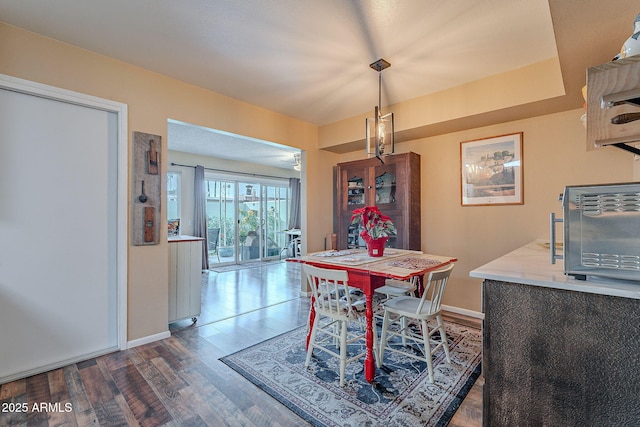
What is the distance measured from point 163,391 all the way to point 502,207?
3.51m

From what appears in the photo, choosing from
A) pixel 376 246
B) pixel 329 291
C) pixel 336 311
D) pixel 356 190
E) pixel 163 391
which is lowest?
pixel 163 391

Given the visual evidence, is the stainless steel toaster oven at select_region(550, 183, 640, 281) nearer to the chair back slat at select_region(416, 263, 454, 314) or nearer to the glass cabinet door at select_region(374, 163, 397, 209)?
the chair back slat at select_region(416, 263, 454, 314)

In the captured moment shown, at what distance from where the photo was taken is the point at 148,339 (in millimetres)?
2627

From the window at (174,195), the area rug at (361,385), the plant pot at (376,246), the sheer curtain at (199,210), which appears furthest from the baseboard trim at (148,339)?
the window at (174,195)

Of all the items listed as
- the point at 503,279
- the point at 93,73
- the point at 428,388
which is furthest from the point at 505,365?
the point at 93,73

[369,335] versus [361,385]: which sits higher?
[369,335]

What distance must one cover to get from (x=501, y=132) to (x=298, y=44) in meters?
2.36

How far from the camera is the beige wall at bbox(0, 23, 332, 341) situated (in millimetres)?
2100

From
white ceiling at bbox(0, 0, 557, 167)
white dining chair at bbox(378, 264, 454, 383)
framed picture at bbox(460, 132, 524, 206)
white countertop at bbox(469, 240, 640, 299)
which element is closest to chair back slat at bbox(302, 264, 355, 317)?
white dining chair at bbox(378, 264, 454, 383)

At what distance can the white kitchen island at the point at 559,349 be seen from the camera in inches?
37.4

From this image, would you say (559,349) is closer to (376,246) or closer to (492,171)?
(376,246)

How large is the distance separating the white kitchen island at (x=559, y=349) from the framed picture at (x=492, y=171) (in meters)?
2.10

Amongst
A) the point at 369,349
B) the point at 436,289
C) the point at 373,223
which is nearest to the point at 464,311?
the point at 436,289

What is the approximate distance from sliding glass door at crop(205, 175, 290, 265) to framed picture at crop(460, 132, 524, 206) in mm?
5150
